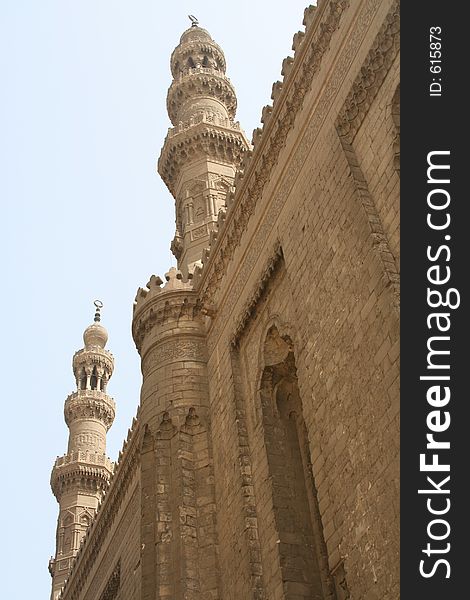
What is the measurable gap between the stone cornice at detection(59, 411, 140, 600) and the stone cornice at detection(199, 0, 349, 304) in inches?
141

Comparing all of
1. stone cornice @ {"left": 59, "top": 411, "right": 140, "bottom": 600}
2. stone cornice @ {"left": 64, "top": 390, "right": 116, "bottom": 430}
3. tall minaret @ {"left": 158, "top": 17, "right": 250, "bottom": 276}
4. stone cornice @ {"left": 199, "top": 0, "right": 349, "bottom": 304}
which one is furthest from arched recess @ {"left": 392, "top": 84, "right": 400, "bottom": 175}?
stone cornice @ {"left": 64, "top": 390, "right": 116, "bottom": 430}

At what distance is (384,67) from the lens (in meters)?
7.16

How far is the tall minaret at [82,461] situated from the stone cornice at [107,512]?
3544mm

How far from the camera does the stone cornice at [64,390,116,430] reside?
24.8 meters

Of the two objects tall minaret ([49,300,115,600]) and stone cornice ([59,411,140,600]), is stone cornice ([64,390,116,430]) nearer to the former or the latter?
tall minaret ([49,300,115,600])

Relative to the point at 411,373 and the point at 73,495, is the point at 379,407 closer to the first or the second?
the point at 411,373

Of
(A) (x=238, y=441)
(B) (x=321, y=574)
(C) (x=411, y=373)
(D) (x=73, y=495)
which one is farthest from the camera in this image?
(D) (x=73, y=495)

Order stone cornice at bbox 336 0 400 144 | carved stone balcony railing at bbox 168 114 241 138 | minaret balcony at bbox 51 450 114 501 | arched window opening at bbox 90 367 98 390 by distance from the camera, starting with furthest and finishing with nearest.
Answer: arched window opening at bbox 90 367 98 390
minaret balcony at bbox 51 450 114 501
carved stone balcony railing at bbox 168 114 241 138
stone cornice at bbox 336 0 400 144

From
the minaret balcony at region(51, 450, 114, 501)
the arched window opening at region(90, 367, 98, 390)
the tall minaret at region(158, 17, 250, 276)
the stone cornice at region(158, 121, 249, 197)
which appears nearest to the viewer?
the tall minaret at region(158, 17, 250, 276)

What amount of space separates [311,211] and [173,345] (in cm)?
385

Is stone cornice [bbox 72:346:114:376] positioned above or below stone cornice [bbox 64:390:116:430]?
above

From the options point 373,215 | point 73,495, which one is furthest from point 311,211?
point 73,495

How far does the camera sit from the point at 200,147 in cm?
1627

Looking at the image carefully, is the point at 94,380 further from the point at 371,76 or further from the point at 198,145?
the point at 371,76
